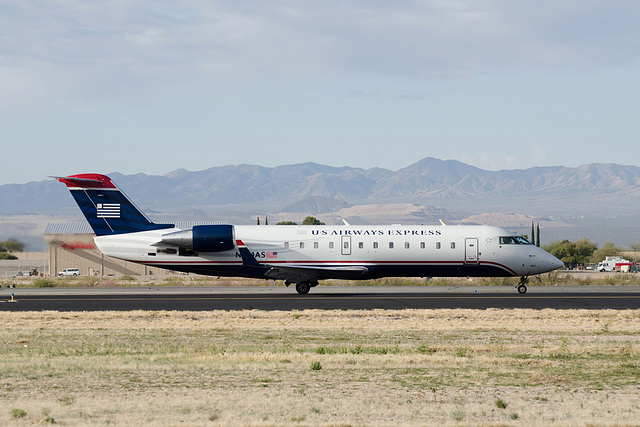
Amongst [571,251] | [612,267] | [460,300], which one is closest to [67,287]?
[460,300]

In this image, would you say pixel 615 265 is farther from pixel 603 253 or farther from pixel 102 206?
pixel 102 206

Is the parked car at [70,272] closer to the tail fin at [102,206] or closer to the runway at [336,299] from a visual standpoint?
the runway at [336,299]

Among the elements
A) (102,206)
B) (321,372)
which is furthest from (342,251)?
(321,372)

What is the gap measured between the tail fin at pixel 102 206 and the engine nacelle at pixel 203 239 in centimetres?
222

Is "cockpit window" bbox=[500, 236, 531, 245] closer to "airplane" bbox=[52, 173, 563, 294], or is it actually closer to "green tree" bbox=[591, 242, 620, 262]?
"airplane" bbox=[52, 173, 563, 294]

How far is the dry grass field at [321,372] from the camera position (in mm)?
10602

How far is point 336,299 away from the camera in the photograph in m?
34.3

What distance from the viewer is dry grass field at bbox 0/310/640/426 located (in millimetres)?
10602

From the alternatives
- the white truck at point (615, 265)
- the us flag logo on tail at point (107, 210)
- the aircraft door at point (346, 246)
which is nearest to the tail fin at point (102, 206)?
the us flag logo on tail at point (107, 210)

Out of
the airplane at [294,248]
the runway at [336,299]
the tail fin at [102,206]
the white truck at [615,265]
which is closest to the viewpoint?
the runway at [336,299]

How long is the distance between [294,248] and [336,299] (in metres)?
4.33

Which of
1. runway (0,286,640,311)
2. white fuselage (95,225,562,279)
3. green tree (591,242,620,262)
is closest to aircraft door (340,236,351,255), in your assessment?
white fuselage (95,225,562,279)

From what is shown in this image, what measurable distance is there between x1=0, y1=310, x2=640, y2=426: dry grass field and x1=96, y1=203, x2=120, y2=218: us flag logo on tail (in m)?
13.8

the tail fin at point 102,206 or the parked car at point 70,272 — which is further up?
the tail fin at point 102,206
